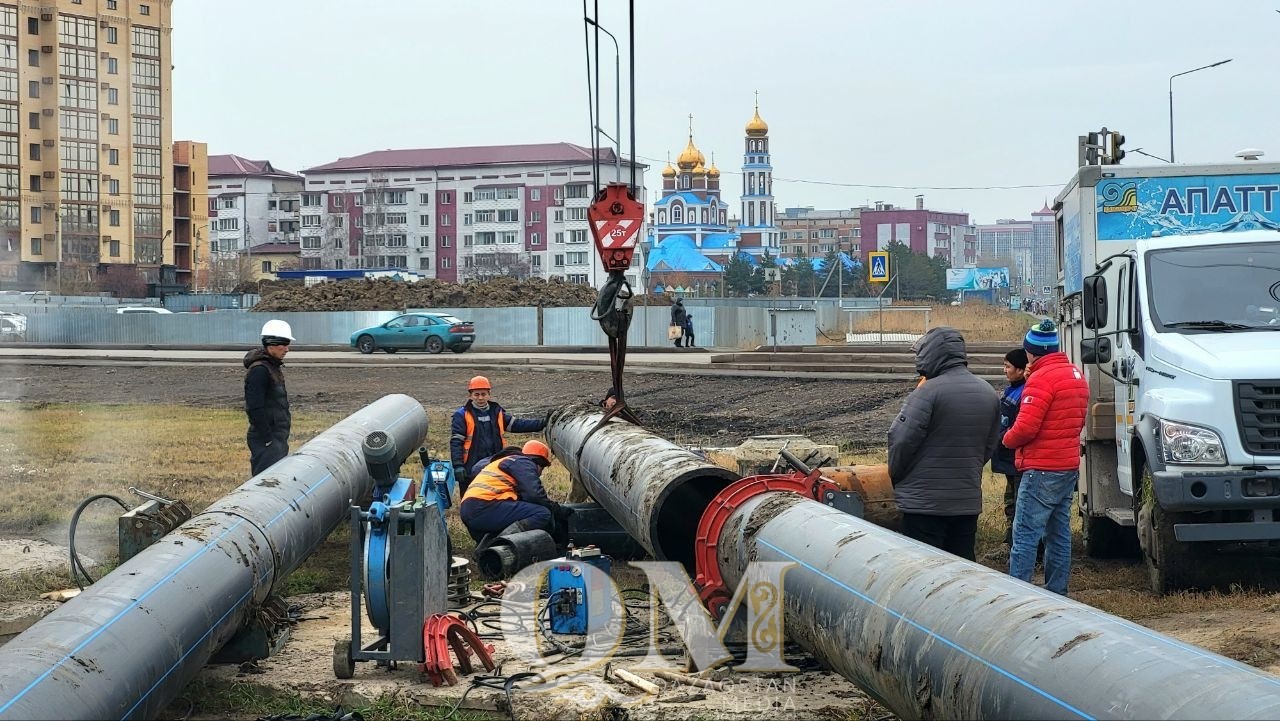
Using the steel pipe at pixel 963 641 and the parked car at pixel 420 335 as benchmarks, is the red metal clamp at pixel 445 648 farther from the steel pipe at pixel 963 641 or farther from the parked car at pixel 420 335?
the parked car at pixel 420 335

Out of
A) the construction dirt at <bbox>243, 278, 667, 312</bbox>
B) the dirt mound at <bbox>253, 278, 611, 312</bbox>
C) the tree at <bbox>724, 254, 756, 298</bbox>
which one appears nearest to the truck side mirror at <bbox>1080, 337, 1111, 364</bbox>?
the dirt mound at <bbox>253, 278, 611, 312</bbox>

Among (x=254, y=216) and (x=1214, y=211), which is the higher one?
(x=254, y=216)

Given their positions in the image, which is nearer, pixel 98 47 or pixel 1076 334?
pixel 1076 334

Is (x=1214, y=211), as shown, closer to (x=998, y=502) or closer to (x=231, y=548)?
(x=998, y=502)

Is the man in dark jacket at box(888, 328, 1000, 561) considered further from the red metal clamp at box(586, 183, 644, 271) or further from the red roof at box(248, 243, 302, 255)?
the red roof at box(248, 243, 302, 255)

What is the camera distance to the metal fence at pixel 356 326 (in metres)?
46.3

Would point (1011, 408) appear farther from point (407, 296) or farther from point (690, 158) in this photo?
Result: point (690, 158)

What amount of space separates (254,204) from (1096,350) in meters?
120

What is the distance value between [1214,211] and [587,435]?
5062 millimetres

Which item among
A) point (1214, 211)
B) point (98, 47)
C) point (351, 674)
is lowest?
point (351, 674)

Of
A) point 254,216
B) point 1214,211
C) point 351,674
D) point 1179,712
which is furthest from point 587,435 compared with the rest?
point 254,216

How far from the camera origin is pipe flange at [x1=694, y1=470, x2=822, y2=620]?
747 cm

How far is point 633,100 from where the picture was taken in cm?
1108

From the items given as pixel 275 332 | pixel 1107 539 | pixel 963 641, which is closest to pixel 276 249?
pixel 275 332
